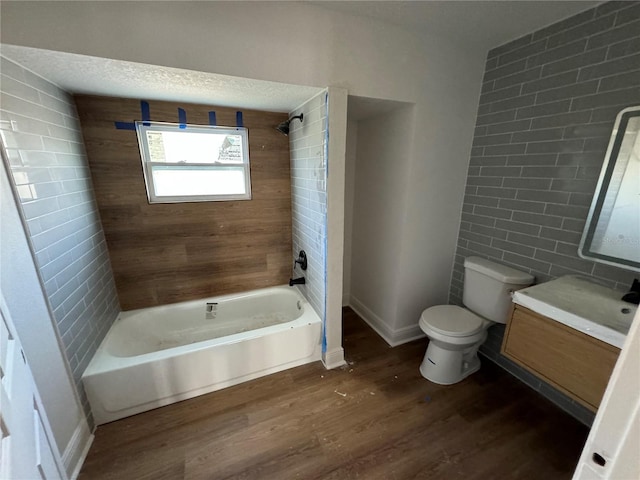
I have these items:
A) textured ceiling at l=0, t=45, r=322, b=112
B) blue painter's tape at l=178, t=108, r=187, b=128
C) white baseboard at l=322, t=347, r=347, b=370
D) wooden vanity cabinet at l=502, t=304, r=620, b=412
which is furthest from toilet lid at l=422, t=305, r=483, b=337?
blue painter's tape at l=178, t=108, r=187, b=128

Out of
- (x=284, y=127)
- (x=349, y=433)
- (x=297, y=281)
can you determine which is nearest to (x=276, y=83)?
(x=284, y=127)

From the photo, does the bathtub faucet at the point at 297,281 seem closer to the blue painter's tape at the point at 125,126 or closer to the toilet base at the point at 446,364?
the toilet base at the point at 446,364

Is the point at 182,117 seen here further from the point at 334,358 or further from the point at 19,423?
the point at 334,358

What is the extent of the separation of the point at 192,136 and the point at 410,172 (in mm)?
1717

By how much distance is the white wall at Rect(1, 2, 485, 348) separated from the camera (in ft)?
3.59

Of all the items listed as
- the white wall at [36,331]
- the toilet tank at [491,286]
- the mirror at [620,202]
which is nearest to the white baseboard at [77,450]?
the white wall at [36,331]

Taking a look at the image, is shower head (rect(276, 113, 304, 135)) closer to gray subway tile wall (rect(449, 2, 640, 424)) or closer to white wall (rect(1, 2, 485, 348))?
white wall (rect(1, 2, 485, 348))

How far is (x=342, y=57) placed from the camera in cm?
150

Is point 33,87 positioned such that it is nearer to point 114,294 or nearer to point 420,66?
point 114,294

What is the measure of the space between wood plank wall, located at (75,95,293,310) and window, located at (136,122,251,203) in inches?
2.1

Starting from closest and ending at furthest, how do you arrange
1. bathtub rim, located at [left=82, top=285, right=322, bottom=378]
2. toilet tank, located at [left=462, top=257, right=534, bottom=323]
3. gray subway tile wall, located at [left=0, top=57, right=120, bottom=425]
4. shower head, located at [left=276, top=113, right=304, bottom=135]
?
gray subway tile wall, located at [left=0, top=57, right=120, bottom=425] < bathtub rim, located at [left=82, top=285, right=322, bottom=378] < toilet tank, located at [left=462, top=257, right=534, bottom=323] < shower head, located at [left=276, top=113, right=304, bottom=135]

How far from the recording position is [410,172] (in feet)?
6.19

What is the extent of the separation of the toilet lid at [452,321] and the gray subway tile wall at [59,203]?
85.6 inches

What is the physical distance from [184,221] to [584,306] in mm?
2594
